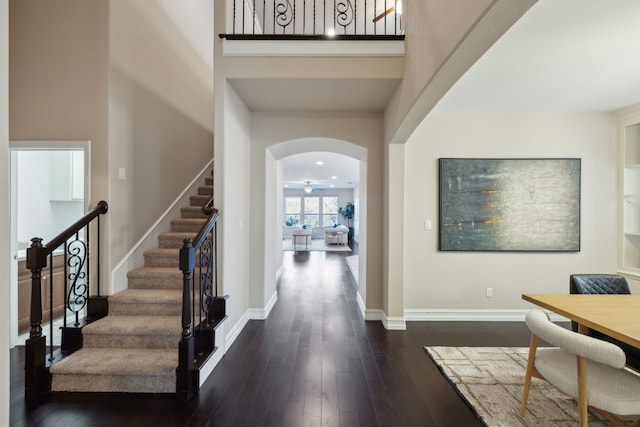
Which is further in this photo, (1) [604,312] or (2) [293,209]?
(2) [293,209]

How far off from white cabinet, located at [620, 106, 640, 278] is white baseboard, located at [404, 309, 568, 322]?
1.16 meters

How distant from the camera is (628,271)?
379cm

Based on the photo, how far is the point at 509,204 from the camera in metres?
3.98

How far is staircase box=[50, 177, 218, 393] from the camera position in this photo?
2350 millimetres

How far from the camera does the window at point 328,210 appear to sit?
53.5 ft

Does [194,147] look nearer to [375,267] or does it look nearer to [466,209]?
[375,267]

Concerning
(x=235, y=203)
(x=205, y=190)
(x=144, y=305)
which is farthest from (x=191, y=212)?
(x=144, y=305)

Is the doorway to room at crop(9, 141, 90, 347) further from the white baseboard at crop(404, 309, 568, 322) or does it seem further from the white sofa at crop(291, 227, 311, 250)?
the white sofa at crop(291, 227, 311, 250)

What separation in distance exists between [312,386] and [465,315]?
254 centimetres

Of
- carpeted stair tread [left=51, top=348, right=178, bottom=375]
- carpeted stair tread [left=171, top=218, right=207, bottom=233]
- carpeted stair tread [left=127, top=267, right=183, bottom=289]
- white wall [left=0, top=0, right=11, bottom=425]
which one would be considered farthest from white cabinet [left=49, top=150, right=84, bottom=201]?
white wall [left=0, top=0, right=11, bottom=425]

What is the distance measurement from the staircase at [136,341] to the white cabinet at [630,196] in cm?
534

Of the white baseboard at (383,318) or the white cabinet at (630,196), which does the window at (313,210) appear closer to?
the white baseboard at (383,318)

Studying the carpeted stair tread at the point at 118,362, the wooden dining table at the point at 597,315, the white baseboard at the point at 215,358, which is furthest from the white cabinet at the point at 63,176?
the wooden dining table at the point at 597,315

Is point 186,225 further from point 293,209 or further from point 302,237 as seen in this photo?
point 293,209
